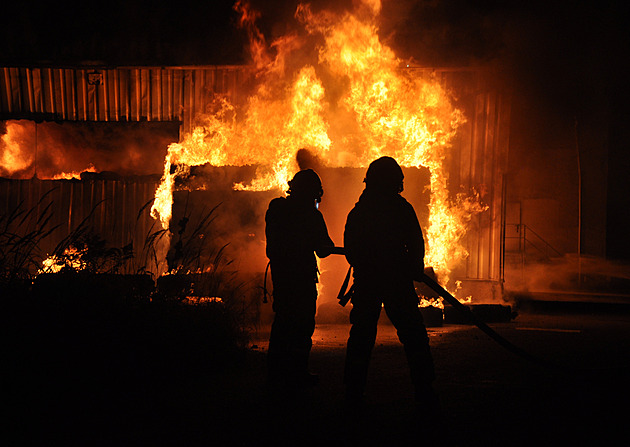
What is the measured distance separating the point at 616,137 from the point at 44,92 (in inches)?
643

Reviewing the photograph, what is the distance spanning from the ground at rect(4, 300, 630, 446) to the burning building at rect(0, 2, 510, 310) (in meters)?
5.31

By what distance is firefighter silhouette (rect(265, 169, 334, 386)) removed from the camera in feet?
16.8

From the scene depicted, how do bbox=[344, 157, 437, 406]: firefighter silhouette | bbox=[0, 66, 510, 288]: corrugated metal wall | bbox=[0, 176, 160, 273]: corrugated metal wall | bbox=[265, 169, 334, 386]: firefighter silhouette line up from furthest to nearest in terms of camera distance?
bbox=[0, 176, 160, 273]: corrugated metal wall, bbox=[0, 66, 510, 288]: corrugated metal wall, bbox=[265, 169, 334, 386]: firefighter silhouette, bbox=[344, 157, 437, 406]: firefighter silhouette

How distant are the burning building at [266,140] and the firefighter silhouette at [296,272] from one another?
5.58 meters

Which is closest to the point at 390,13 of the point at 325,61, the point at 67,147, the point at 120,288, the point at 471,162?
the point at 325,61

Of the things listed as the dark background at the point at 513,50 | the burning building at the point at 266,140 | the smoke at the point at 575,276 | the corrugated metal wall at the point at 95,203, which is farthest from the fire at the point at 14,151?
the smoke at the point at 575,276

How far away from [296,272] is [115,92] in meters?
10.7

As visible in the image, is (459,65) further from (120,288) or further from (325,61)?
(120,288)

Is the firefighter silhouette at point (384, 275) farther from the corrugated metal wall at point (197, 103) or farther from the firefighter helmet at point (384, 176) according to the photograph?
the corrugated metal wall at point (197, 103)

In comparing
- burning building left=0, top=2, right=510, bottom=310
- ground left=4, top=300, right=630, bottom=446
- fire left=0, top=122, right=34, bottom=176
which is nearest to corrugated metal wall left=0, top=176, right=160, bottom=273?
burning building left=0, top=2, right=510, bottom=310

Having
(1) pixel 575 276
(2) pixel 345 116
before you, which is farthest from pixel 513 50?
(2) pixel 345 116

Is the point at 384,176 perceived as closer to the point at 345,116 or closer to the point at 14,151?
the point at 345,116

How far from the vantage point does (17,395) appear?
470 centimetres

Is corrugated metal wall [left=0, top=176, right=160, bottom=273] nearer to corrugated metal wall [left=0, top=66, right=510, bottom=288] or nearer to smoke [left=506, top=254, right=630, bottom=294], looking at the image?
corrugated metal wall [left=0, top=66, right=510, bottom=288]
